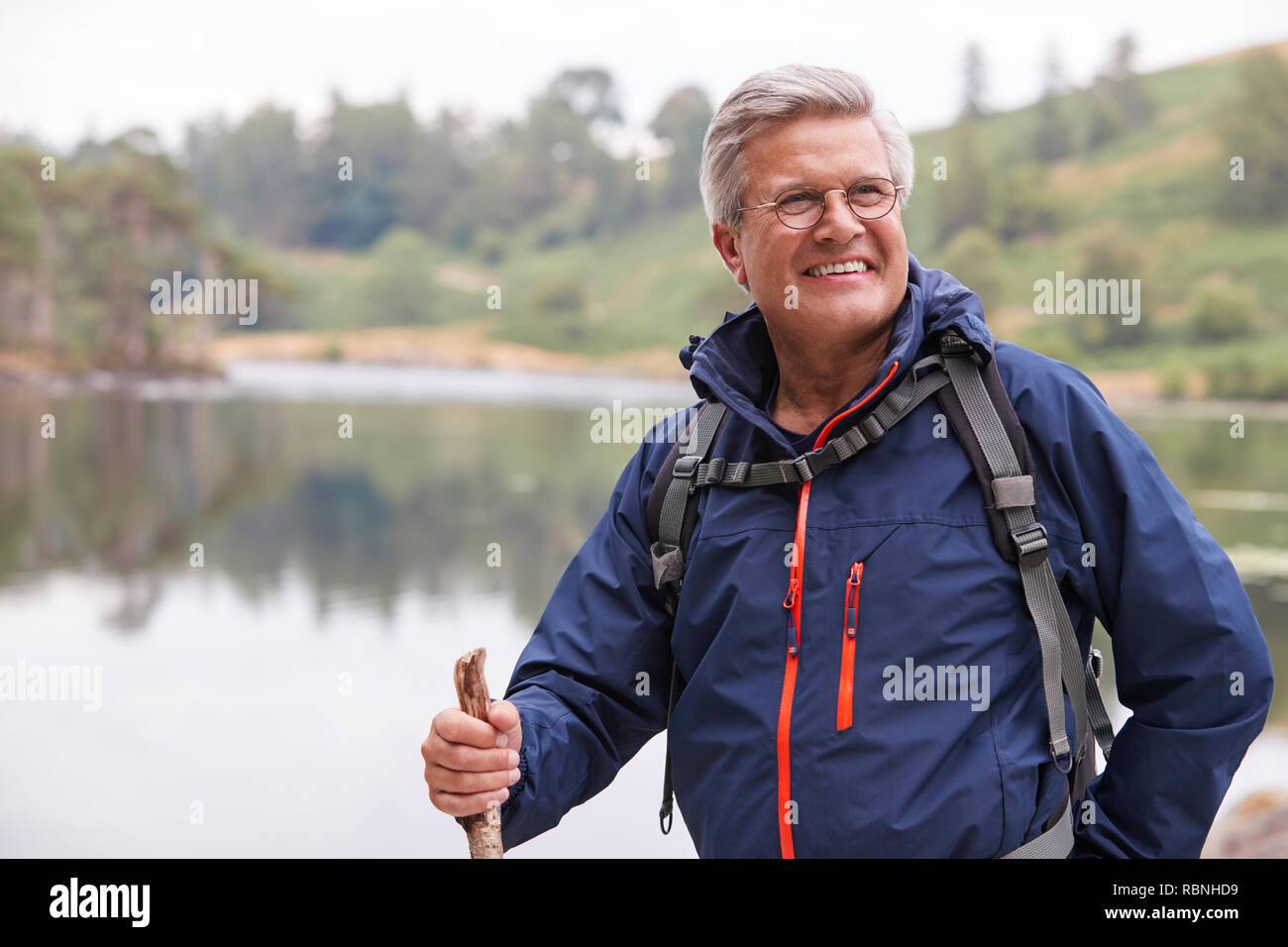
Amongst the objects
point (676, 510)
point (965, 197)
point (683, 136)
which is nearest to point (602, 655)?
point (676, 510)

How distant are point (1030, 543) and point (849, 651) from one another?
241 mm

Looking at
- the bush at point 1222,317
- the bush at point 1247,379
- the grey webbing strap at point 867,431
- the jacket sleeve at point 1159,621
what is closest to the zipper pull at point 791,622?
the grey webbing strap at point 867,431

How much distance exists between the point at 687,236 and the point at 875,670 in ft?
197

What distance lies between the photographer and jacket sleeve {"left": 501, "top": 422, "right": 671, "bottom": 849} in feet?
5.49

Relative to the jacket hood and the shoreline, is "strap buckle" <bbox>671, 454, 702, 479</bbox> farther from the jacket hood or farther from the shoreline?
the shoreline

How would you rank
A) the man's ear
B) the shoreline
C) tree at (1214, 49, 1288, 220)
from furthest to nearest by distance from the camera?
tree at (1214, 49, 1288, 220) → the shoreline → the man's ear

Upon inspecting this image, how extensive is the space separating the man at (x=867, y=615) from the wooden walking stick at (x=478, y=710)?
2 centimetres

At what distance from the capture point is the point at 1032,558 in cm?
146

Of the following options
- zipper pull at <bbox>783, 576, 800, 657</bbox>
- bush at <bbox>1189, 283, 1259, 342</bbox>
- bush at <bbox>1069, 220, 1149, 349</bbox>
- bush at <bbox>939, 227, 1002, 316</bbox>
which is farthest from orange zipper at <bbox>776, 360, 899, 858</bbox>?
bush at <bbox>939, 227, 1002, 316</bbox>

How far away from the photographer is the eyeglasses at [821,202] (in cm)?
163

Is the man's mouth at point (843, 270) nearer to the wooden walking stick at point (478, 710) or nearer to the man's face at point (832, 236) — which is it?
the man's face at point (832, 236)

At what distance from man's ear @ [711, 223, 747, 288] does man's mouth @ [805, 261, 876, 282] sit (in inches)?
6.2

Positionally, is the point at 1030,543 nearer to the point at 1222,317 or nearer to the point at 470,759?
the point at 470,759

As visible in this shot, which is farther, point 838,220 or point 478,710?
point 838,220
